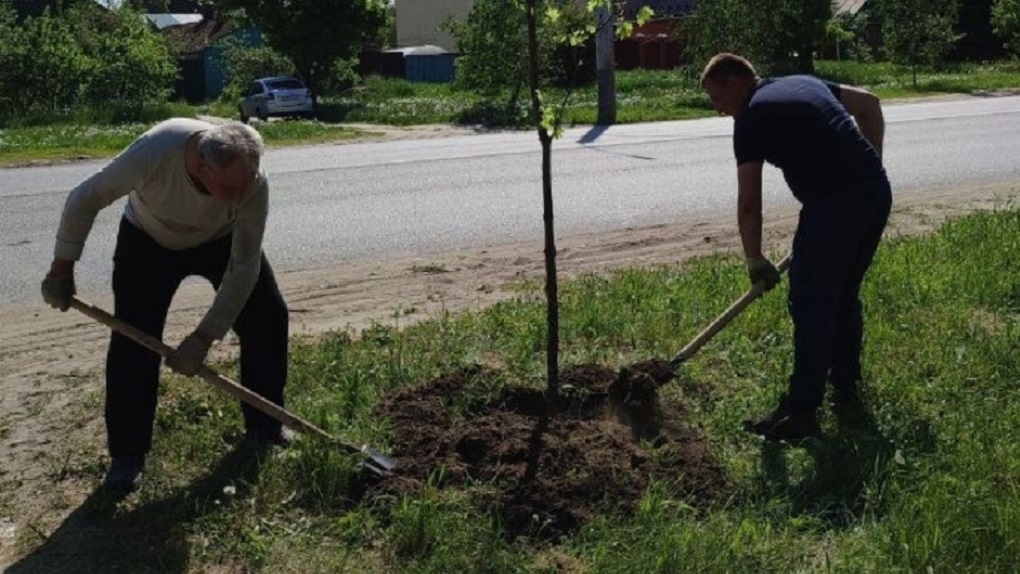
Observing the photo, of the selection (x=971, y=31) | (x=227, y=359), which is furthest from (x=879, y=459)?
(x=971, y=31)

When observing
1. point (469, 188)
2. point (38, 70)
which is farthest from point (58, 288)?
point (38, 70)

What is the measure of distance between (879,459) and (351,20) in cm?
3128

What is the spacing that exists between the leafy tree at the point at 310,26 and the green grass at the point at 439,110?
1.54 metres

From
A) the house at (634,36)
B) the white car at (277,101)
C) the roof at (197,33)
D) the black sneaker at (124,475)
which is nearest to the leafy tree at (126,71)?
the white car at (277,101)

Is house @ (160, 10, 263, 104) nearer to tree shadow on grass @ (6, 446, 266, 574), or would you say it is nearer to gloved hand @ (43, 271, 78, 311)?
gloved hand @ (43, 271, 78, 311)

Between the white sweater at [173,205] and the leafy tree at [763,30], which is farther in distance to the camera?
the leafy tree at [763,30]

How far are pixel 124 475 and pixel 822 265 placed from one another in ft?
8.92

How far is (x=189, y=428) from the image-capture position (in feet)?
15.4

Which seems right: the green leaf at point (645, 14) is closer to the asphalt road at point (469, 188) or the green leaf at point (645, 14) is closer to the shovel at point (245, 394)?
the shovel at point (245, 394)

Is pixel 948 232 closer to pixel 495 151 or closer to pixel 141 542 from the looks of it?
pixel 141 542

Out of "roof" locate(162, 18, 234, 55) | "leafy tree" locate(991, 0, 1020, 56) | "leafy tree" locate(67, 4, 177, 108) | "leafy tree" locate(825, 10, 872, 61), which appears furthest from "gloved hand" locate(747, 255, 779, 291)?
"roof" locate(162, 18, 234, 55)

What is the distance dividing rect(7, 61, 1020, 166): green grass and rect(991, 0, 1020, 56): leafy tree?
766mm

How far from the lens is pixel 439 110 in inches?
1053

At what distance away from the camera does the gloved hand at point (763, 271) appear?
456cm
